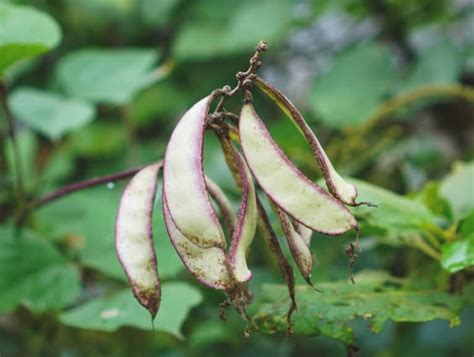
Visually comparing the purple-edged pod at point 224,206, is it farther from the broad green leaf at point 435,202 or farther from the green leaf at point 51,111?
the green leaf at point 51,111

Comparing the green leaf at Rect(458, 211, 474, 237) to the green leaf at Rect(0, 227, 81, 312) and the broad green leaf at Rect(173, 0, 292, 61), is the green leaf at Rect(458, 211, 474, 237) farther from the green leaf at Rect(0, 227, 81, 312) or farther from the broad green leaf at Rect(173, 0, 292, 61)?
the broad green leaf at Rect(173, 0, 292, 61)

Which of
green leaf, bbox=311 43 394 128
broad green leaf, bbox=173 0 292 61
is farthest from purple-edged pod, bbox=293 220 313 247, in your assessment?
broad green leaf, bbox=173 0 292 61

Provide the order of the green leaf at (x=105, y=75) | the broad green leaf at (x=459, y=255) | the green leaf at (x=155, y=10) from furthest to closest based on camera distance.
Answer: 1. the green leaf at (x=155, y=10)
2. the green leaf at (x=105, y=75)
3. the broad green leaf at (x=459, y=255)

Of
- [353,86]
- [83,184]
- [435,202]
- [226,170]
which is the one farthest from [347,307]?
[353,86]

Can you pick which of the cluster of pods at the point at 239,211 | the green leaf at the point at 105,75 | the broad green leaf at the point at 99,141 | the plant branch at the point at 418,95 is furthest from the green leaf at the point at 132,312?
the broad green leaf at the point at 99,141

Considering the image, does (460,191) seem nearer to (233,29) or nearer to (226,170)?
(226,170)

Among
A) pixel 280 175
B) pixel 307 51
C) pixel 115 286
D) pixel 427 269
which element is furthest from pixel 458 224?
pixel 307 51
